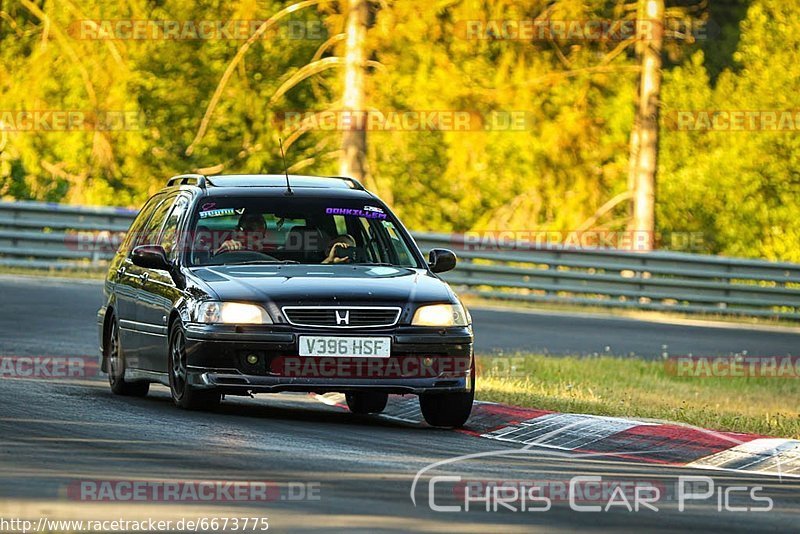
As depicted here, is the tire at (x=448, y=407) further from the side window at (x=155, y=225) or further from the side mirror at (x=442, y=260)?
the side window at (x=155, y=225)

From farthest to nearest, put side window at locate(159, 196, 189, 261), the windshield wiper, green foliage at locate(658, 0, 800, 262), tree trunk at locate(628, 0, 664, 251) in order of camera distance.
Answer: green foliage at locate(658, 0, 800, 262)
tree trunk at locate(628, 0, 664, 251)
side window at locate(159, 196, 189, 261)
the windshield wiper

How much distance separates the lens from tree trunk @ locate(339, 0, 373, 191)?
29797 millimetres

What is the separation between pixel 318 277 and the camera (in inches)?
469

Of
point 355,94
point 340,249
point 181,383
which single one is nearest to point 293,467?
point 181,383

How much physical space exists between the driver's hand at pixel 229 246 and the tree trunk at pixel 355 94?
17404 mm

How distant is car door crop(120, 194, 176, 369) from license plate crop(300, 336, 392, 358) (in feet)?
5.05

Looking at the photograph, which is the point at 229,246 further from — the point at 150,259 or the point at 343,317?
the point at 343,317

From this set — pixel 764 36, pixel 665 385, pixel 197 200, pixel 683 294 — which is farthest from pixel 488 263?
pixel 764 36

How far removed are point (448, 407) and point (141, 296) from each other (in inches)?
97.4

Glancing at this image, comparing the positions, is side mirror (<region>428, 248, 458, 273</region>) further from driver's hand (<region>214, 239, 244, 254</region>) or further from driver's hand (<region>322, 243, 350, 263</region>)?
driver's hand (<region>214, 239, 244, 254</region>)

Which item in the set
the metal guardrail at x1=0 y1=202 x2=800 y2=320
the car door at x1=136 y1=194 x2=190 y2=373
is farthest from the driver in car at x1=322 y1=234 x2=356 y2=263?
the metal guardrail at x1=0 y1=202 x2=800 y2=320

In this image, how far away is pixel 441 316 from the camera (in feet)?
38.4

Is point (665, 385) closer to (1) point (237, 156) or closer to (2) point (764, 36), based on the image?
(1) point (237, 156)

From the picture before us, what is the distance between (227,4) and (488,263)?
13.7 metres
